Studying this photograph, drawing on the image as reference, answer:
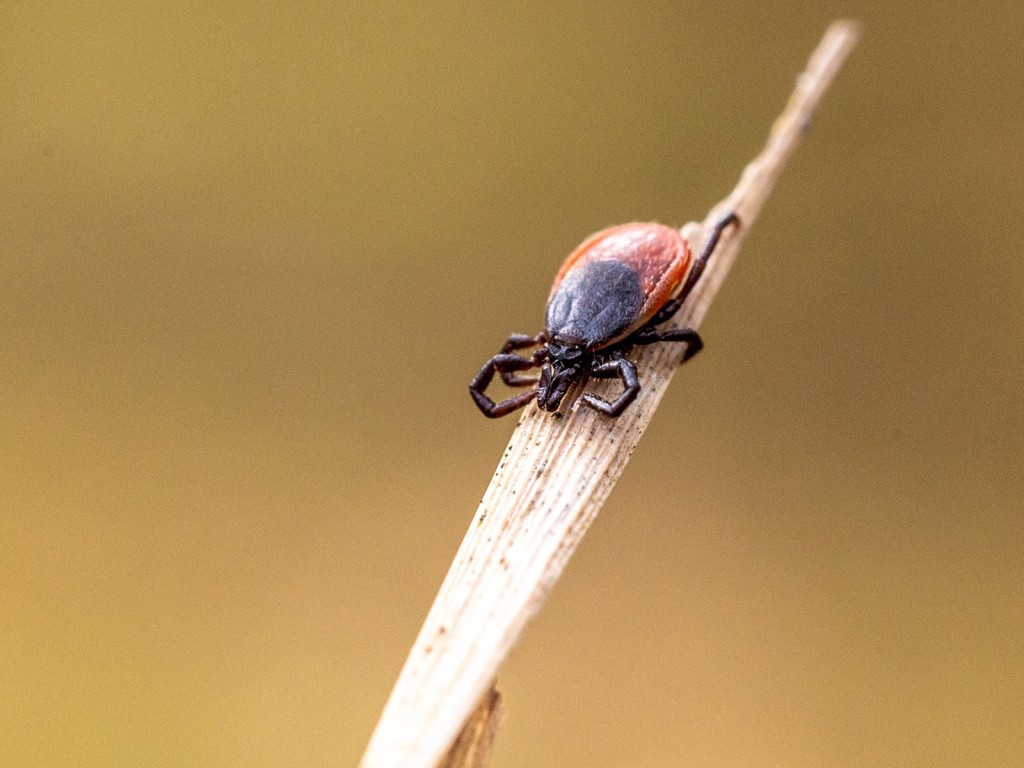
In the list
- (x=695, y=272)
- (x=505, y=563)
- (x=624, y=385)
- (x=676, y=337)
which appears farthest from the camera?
(x=695, y=272)

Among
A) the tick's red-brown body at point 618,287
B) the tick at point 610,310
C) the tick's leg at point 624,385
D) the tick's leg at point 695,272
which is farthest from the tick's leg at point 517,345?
the tick's leg at point 695,272

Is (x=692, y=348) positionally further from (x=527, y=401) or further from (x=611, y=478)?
(x=611, y=478)

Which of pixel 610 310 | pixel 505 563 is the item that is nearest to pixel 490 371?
pixel 610 310

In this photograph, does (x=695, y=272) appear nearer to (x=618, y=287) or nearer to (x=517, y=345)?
(x=618, y=287)

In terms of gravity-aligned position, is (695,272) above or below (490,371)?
above

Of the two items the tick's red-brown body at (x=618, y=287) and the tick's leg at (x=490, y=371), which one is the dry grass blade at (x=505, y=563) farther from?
the tick's leg at (x=490, y=371)

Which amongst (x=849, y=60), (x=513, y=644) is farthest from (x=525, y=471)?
(x=849, y=60)

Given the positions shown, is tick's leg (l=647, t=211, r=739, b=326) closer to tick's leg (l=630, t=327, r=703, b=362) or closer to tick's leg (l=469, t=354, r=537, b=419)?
tick's leg (l=630, t=327, r=703, b=362)
